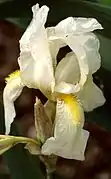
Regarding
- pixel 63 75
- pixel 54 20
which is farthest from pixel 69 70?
pixel 54 20

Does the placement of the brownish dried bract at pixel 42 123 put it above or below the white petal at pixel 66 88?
below

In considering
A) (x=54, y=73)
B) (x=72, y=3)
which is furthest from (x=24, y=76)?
(x=72, y=3)

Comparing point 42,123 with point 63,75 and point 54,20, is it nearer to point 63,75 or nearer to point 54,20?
point 63,75

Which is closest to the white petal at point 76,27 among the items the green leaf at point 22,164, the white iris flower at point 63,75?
the white iris flower at point 63,75

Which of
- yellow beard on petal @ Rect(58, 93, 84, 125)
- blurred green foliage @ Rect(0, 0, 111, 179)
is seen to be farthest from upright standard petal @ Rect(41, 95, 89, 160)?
blurred green foliage @ Rect(0, 0, 111, 179)

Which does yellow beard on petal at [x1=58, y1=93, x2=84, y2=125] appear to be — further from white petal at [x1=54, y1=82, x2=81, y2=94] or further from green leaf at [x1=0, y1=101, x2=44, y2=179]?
green leaf at [x1=0, y1=101, x2=44, y2=179]

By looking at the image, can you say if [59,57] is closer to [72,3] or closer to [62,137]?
[72,3]

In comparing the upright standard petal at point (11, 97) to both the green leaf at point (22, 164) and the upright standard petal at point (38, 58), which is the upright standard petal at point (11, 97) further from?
the green leaf at point (22, 164)
